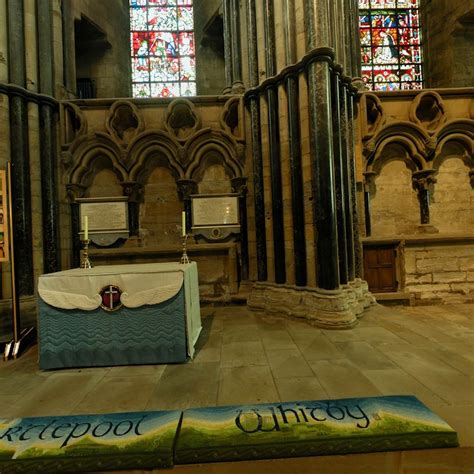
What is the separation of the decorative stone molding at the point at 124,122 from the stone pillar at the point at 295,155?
295 cm

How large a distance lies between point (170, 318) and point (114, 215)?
10.9ft

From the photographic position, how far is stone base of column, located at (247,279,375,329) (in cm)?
369

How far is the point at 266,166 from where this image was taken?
487 cm

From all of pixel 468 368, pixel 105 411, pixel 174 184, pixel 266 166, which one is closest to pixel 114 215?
pixel 174 184

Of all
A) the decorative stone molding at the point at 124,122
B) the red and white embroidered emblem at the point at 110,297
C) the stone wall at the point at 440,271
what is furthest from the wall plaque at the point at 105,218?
the stone wall at the point at 440,271

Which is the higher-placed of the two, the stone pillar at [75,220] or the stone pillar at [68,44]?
the stone pillar at [68,44]

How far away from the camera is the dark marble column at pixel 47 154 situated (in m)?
4.88

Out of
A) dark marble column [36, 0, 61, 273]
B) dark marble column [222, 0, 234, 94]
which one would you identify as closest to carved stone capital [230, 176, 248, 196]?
dark marble column [222, 0, 234, 94]

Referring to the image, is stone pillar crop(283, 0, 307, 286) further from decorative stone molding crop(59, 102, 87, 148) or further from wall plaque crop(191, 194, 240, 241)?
decorative stone molding crop(59, 102, 87, 148)

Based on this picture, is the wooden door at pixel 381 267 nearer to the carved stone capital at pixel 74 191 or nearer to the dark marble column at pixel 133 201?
the dark marble column at pixel 133 201

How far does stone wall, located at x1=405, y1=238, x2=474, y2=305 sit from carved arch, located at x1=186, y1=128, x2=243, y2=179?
3748mm

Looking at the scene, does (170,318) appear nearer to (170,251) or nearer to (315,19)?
(170,251)

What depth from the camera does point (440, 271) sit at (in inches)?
209

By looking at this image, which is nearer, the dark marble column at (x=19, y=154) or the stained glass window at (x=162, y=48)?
the dark marble column at (x=19, y=154)
